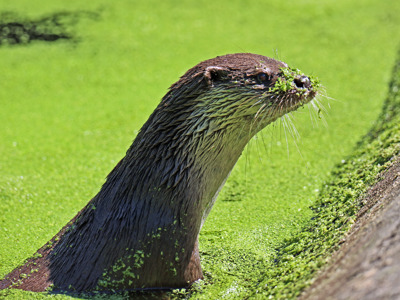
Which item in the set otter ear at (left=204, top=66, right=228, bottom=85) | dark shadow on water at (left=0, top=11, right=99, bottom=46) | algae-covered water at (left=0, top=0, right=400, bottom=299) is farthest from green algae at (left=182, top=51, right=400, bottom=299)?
dark shadow on water at (left=0, top=11, right=99, bottom=46)

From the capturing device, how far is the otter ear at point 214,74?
3287mm

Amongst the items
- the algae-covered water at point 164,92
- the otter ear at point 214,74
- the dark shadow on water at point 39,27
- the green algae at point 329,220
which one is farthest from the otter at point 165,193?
the dark shadow on water at point 39,27

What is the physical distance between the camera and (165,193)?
3.29 m

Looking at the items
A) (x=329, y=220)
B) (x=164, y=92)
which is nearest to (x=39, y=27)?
(x=164, y=92)

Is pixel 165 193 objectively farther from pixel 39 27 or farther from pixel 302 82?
pixel 39 27

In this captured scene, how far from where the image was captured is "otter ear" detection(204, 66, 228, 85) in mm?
3287

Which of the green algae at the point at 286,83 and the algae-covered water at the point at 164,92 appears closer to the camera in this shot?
the green algae at the point at 286,83

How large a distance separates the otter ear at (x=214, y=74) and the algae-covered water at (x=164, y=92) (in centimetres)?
107

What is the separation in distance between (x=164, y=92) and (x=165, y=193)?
3346 mm

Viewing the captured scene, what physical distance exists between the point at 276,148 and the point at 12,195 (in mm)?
2377

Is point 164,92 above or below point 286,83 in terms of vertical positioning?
below

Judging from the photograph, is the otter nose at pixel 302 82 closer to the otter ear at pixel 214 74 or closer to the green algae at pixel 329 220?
the otter ear at pixel 214 74

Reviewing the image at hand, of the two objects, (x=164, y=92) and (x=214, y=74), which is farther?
(x=164, y=92)

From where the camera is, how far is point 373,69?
6969 millimetres
